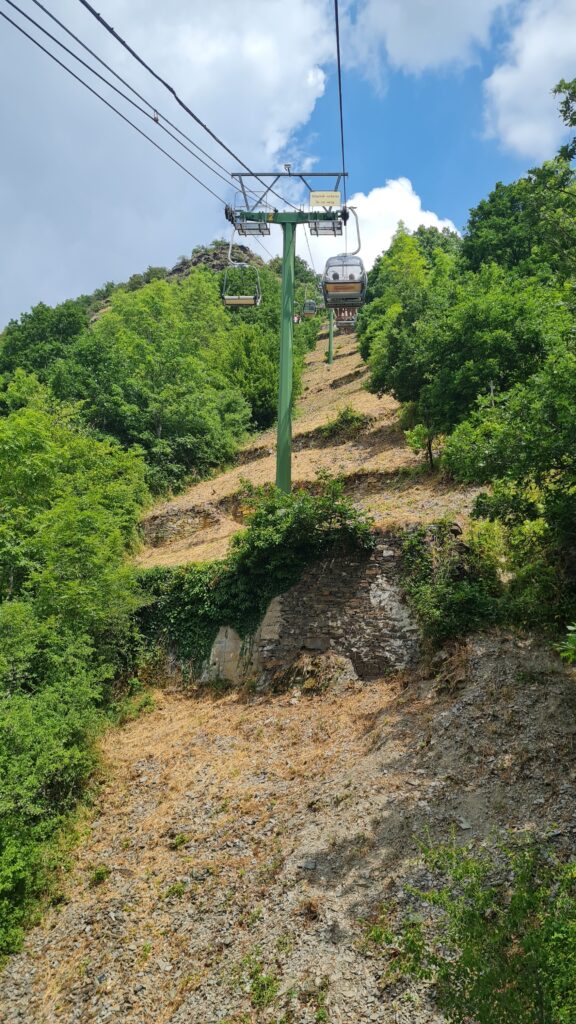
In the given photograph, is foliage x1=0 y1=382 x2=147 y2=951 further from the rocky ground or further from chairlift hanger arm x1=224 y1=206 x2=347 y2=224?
chairlift hanger arm x1=224 y1=206 x2=347 y2=224

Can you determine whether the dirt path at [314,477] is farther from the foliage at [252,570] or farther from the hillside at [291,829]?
the hillside at [291,829]

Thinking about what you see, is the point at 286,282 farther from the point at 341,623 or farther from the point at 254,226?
the point at 341,623

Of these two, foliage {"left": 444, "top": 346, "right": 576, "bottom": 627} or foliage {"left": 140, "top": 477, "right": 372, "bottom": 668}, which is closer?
foliage {"left": 444, "top": 346, "right": 576, "bottom": 627}

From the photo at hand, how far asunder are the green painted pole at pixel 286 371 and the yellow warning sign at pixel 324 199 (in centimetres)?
64

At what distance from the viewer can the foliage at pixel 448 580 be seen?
378 inches

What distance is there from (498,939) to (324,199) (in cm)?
1293

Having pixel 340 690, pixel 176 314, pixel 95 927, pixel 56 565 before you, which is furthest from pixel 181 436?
pixel 95 927

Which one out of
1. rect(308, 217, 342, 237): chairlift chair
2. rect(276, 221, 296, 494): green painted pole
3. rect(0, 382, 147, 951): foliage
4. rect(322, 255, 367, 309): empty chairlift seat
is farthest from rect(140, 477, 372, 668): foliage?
rect(308, 217, 342, 237): chairlift chair

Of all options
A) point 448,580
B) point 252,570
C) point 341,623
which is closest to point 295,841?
point 341,623

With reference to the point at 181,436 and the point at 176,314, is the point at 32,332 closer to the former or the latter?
the point at 176,314

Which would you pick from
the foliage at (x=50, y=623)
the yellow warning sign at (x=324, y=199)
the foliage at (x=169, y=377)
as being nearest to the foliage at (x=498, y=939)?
the foliage at (x=50, y=623)

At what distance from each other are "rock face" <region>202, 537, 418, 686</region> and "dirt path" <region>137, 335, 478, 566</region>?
3.81ft

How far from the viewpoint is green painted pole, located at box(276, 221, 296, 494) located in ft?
42.3

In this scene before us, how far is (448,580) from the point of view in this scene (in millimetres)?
10281
